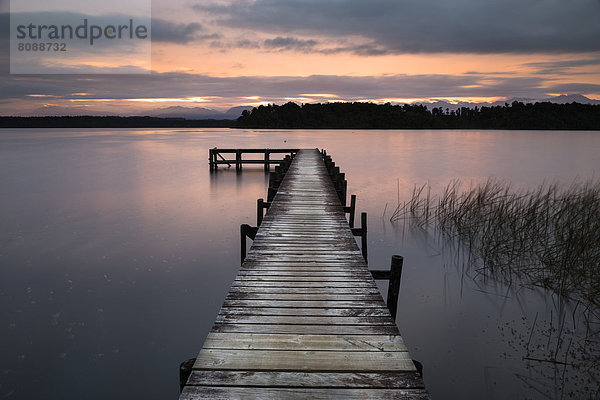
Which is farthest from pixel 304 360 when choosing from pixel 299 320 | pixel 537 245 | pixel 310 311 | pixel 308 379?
pixel 537 245

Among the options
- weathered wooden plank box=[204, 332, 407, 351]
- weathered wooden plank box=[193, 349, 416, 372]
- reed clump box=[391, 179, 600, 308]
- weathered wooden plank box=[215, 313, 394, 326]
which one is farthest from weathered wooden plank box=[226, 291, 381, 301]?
reed clump box=[391, 179, 600, 308]

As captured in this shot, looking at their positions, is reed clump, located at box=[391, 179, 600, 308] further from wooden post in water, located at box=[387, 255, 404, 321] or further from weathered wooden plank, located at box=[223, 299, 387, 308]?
weathered wooden plank, located at box=[223, 299, 387, 308]

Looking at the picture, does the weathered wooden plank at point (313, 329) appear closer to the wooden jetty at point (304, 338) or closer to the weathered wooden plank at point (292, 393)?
the wooden jetty at point (304, 338)

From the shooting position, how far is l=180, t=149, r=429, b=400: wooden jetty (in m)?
2.76

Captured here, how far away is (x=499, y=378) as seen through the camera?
5082 millimetres

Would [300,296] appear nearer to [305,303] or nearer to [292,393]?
[305,303]

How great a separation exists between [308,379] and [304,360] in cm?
22

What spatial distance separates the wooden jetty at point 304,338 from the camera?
2758 mm

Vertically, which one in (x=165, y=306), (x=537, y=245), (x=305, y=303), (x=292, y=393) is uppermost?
Result: (x=305, y=303)

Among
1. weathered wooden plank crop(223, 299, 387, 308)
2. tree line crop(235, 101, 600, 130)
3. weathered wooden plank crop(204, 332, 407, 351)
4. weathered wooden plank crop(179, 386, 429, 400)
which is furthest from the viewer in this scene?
tree line crop(235, 101, 600, 130)

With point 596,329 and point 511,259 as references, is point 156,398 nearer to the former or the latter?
point 596,329

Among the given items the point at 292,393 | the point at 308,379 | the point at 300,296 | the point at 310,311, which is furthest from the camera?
the point at 300,296

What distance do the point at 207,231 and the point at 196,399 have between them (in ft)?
32.3

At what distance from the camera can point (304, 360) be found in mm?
3043
